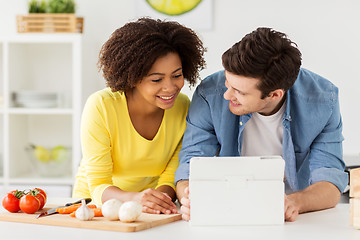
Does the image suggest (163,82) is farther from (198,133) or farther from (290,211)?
(290,211)

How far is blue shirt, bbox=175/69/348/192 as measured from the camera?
1810mm

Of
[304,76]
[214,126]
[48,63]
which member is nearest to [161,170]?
[214,126]

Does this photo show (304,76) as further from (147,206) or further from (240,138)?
(147,206)

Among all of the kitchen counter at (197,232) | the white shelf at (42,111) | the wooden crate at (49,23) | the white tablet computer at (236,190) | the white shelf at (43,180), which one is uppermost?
the wooden crate at (49,23)

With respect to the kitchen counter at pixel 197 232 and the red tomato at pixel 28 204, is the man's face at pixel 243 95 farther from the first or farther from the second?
the red tomato at pixel 28 204

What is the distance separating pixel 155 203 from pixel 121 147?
43 cm

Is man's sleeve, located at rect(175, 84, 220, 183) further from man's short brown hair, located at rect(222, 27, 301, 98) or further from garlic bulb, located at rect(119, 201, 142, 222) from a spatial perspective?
garlic bulb, located at rect(119, 201, 142, 222)

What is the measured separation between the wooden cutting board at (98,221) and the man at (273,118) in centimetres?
22

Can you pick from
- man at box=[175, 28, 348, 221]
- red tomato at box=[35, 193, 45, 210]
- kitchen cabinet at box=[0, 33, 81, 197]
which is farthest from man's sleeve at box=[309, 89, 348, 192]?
kitchen cabinet at box=[0, 33, 81, 197]

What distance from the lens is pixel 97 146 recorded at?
5.93 feet

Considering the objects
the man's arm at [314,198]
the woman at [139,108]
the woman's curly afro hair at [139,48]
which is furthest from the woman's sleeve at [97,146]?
the man's arm at [314,198]

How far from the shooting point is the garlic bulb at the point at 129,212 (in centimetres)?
135

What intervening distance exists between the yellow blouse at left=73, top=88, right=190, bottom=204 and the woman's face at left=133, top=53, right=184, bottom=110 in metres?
0.12

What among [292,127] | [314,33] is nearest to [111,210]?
[292,127]
